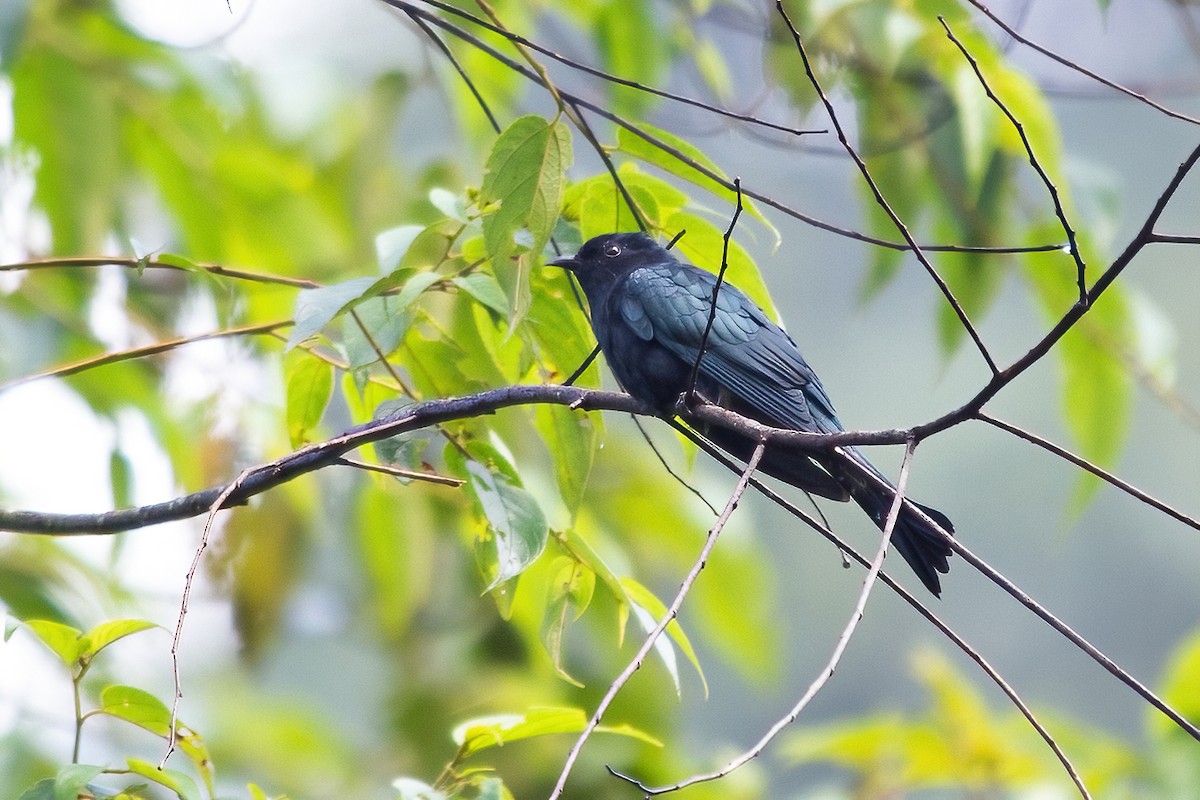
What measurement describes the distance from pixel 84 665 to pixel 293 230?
251cm

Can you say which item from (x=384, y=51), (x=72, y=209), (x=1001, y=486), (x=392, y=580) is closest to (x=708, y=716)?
(x=1001, y=486)

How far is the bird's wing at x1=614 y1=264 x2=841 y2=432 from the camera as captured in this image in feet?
9.28

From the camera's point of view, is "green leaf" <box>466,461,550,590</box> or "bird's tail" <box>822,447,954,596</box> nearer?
"green leaf" <box>466,461,550,590</box>

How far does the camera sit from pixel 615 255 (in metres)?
3.30

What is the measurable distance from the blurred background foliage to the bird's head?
27cm

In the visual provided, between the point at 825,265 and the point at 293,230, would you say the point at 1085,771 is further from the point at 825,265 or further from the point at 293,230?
the point at 825,265

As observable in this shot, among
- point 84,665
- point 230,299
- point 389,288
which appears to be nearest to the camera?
point 84,665

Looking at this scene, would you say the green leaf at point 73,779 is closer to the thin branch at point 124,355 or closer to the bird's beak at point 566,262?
the thin branch at point 124,355

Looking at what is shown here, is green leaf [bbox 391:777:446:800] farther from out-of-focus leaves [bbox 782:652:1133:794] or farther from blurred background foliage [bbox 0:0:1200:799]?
out-of-focus leaves [bbox 782:652:1133:794]

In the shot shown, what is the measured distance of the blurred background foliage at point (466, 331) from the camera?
218 cm

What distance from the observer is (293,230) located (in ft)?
13.3

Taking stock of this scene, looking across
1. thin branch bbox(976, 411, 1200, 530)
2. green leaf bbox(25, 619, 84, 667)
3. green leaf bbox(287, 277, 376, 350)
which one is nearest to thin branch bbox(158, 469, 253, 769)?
green leaf bbox(25, 619, 84, 667)

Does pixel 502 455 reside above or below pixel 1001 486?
below

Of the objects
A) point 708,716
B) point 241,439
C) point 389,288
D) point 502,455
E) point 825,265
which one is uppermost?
point 825,265
